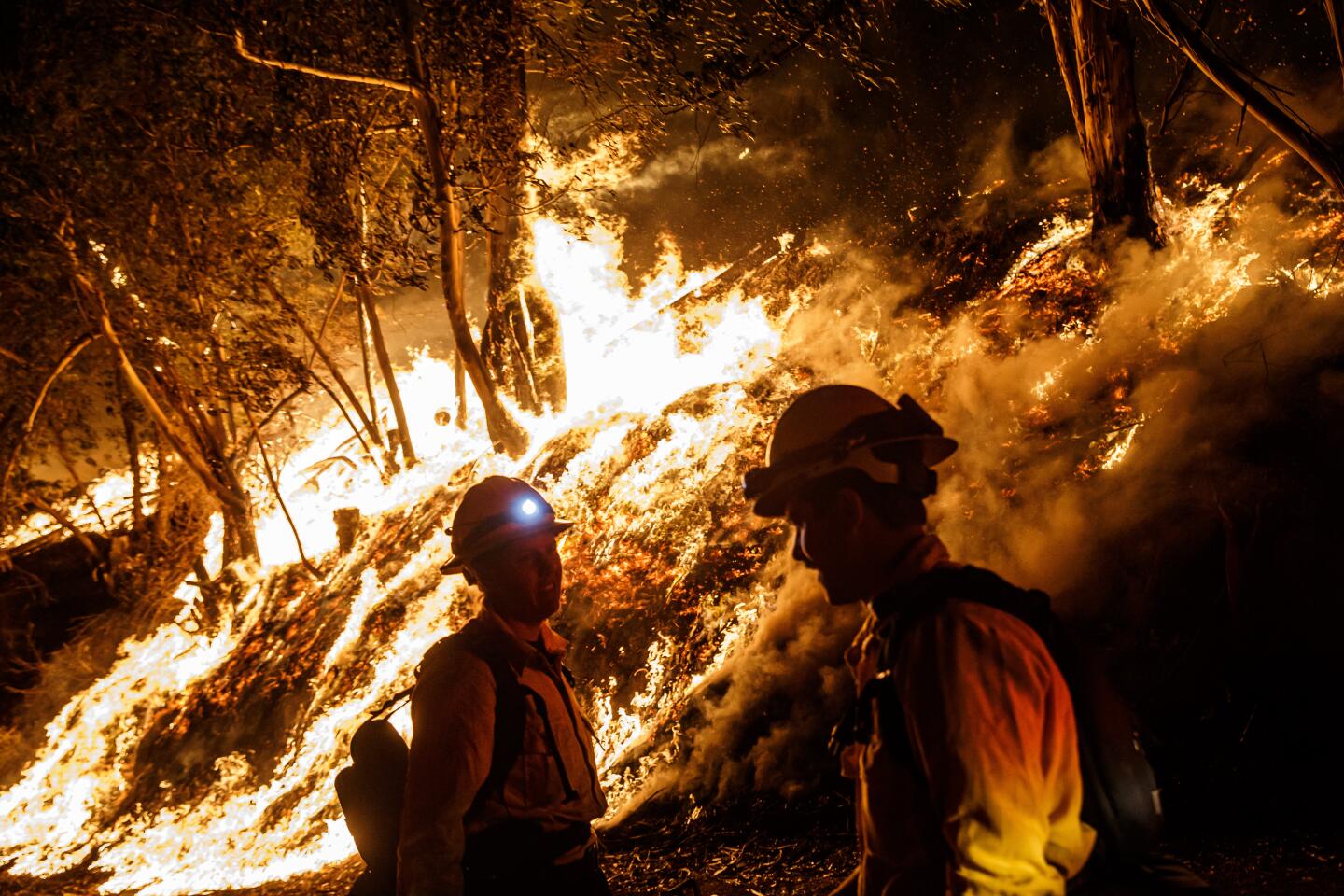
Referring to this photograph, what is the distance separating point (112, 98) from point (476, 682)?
11.9 meters

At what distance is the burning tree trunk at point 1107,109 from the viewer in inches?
251

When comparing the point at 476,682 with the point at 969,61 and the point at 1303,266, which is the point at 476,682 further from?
the point at 969,61

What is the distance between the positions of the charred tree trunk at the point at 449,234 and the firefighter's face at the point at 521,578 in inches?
313

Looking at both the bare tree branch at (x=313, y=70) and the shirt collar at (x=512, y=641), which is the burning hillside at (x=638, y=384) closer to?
the bare tree branch at (x=313, y=70)

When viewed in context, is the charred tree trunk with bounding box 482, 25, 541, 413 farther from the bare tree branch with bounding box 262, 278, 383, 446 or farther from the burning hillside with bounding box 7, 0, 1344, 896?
the bare tree branch with bounding box 262, 278, 383, 446

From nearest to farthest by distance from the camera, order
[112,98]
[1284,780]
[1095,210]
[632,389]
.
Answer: [1284,780] < [1095,210] < [112,98] < [632,389]

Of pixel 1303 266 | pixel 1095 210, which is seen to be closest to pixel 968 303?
pixel 1095 210

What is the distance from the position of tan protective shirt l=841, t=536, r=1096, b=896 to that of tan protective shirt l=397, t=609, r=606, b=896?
1291 millimetres

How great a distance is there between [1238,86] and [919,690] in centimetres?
436

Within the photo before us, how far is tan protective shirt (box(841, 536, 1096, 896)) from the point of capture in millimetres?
1286

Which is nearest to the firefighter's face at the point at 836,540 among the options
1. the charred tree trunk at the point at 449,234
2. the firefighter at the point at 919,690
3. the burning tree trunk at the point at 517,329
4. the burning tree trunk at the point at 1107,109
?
the firefighter at the point at 919,690

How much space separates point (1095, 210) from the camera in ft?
25.3

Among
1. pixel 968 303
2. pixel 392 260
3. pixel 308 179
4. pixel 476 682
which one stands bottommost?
pixel 476 682

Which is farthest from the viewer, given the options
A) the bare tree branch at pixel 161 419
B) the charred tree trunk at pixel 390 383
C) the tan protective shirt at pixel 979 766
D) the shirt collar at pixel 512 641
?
the charred tree trunk at pixel 390 383
